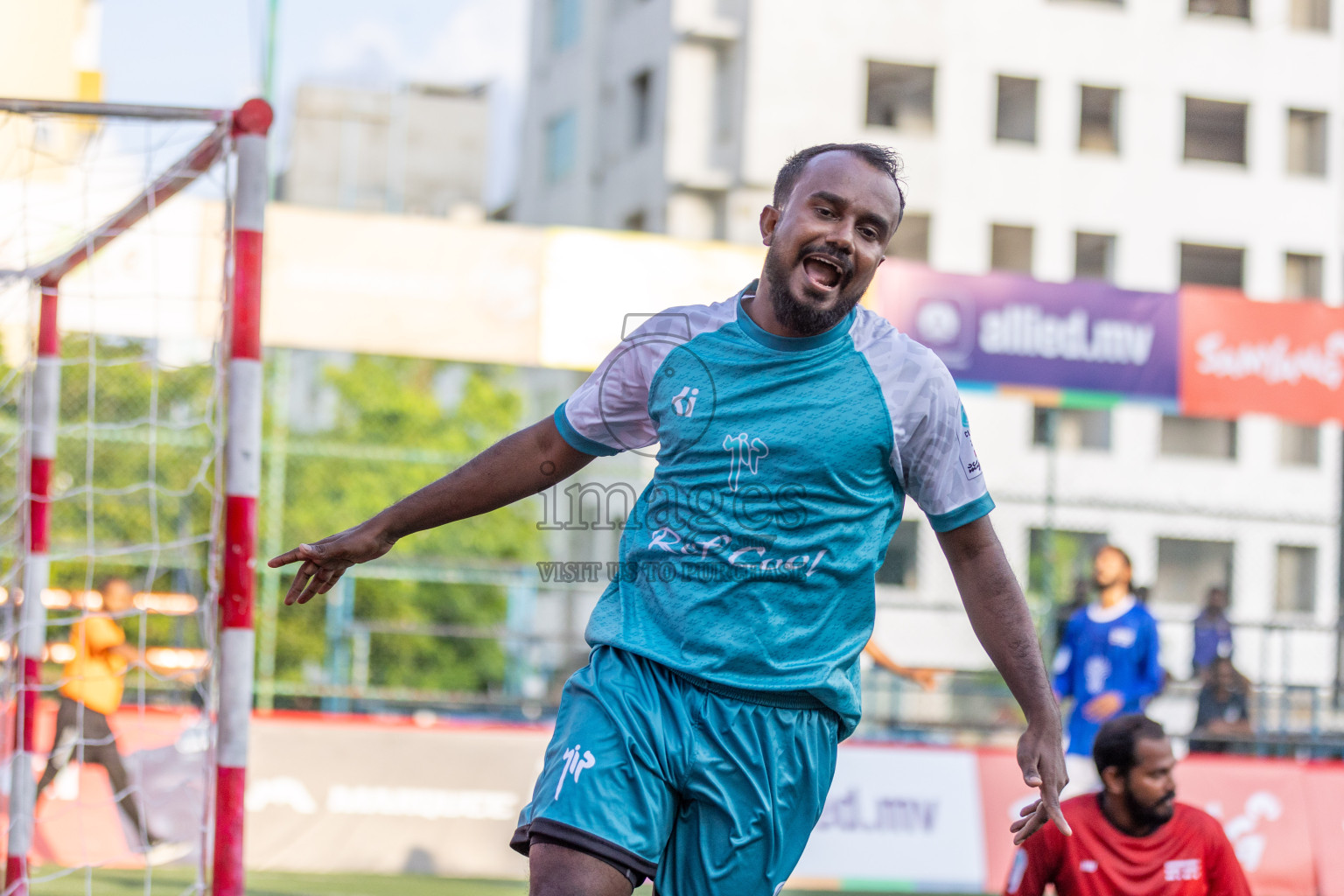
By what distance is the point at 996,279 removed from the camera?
12.0m

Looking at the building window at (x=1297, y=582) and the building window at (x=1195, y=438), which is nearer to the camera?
the building window at (x=1297, y=582)

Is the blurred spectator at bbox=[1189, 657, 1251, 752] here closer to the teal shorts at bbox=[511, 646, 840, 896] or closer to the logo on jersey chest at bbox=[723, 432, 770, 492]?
the teal shorts at bbox=[511, 646, 840, 896]

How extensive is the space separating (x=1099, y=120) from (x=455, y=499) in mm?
35025

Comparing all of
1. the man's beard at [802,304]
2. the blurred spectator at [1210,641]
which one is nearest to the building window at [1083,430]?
the blurred spectator at [1210,641]

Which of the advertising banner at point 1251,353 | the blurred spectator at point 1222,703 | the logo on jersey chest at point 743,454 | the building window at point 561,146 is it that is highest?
the building window at point 561,146

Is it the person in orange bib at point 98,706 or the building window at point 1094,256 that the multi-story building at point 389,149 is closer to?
the building window at point 1094,256

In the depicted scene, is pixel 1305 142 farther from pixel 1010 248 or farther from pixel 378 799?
pixel 378 799

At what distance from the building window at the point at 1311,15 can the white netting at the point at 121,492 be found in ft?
97.9

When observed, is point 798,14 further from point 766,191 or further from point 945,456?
point 945,456

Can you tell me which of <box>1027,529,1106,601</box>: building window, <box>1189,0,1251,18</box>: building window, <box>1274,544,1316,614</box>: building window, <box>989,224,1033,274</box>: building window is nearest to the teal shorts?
<box>1027,529,1106,601</box>: building window

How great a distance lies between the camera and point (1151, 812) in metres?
5.39

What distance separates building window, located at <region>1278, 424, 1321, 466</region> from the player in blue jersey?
2790cm

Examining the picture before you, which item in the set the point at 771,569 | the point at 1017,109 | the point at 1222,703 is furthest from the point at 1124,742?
the point at 1017,109

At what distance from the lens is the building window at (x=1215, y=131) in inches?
1437
